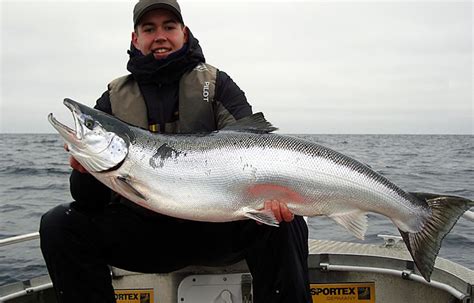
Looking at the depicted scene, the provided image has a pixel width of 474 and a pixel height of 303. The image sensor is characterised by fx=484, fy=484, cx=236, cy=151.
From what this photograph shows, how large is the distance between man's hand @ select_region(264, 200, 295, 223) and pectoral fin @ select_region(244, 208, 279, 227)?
26 mm

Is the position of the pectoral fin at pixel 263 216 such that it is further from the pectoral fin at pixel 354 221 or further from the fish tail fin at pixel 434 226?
the fish tail fin at pixel 434 226

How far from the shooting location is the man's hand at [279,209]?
3.09m

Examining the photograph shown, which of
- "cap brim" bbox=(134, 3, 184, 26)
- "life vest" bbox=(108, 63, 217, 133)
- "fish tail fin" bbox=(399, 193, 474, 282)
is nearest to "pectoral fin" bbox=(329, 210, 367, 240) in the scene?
"fish tail fin" bbox=(399, 193, 474, 282)

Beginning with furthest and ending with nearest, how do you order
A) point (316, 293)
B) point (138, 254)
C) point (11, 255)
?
point (11, 255)
point (316, 293)
point (138, 254)

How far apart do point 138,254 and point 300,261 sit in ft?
3.70

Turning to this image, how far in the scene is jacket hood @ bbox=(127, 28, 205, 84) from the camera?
3.79 m

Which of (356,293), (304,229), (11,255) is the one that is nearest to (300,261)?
(304,229)

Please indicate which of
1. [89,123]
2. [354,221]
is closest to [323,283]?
[354,221]

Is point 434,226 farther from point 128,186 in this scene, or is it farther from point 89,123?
point 89,123

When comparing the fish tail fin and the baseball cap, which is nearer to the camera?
the fish tail fin

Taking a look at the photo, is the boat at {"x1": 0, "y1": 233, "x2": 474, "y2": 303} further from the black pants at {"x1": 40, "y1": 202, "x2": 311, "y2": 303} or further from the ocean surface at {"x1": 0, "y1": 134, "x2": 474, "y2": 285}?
the ocean surface at {"x1": 0, "y1": 134, "x2": 474, "y2": 285}

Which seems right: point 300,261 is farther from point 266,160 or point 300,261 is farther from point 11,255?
point 11,255

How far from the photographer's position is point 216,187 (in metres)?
3.09

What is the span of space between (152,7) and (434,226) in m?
2.62
